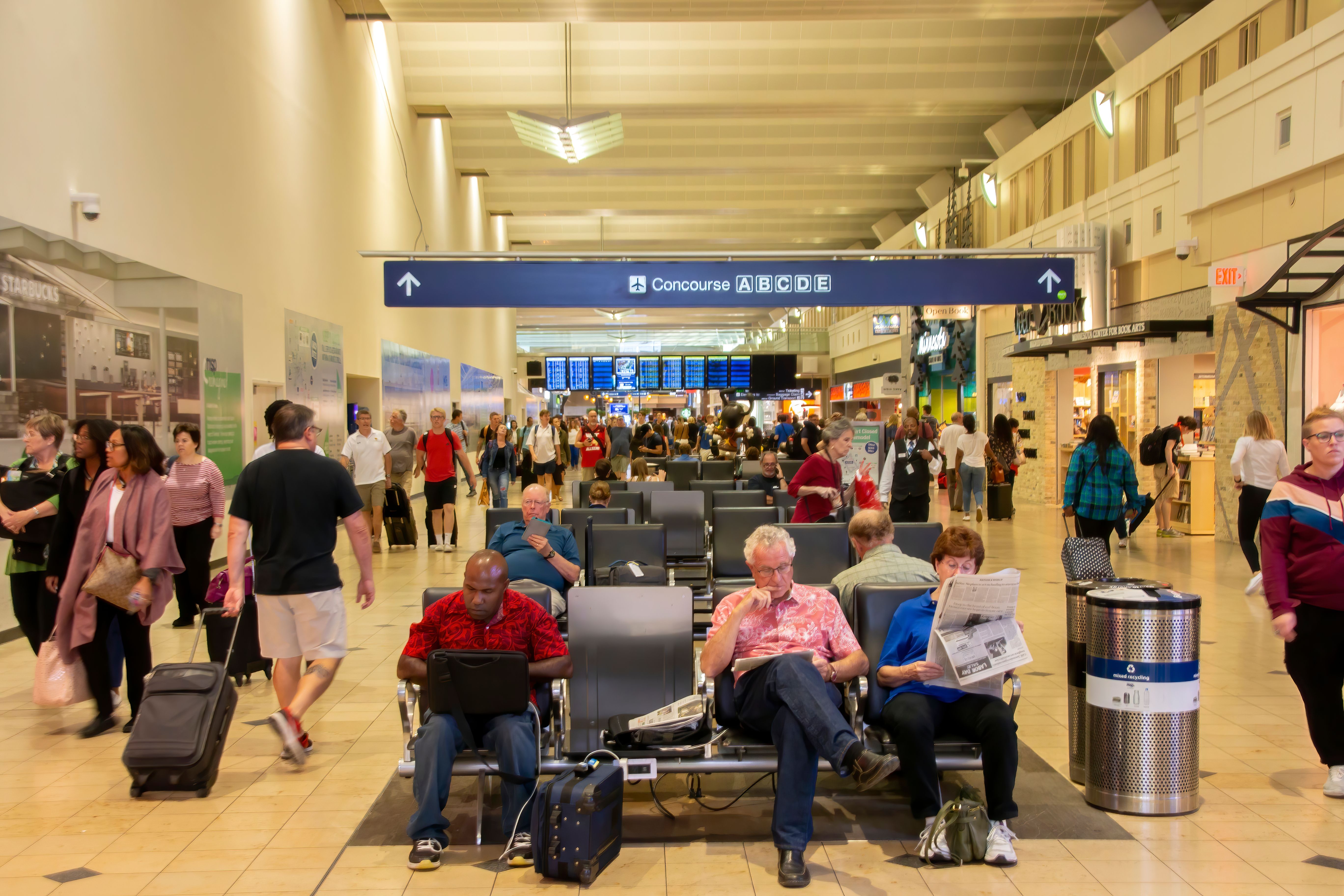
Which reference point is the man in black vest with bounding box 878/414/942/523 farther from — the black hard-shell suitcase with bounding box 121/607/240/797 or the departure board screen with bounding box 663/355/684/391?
the departure board screen with bounding box 663/355/684/391

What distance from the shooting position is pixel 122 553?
Result: 5.38 metres

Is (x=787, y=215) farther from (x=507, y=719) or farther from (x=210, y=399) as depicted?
(x=507, y=719)

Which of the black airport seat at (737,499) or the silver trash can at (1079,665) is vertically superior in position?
the black airport seat at (737,499)

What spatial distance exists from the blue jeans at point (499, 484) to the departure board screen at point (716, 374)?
21.8 metres

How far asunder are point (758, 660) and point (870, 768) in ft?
1.91

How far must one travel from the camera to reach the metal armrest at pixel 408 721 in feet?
12.8

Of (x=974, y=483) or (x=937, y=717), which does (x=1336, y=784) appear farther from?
(x=974, y=483)

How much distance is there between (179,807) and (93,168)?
6.02 meters

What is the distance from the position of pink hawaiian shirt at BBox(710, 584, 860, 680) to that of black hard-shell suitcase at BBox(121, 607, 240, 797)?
2.30m

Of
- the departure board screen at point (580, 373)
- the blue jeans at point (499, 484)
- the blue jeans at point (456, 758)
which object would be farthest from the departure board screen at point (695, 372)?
the blue jeans at point (456, 758)

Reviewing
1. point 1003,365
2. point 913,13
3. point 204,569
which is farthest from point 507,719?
point 1003,365

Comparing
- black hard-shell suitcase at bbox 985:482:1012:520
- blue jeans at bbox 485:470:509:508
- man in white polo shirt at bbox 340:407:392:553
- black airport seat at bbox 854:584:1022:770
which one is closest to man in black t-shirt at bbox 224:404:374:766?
black airport seat at bbox 854:584:1022:770

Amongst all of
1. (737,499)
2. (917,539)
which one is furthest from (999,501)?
(917,539)

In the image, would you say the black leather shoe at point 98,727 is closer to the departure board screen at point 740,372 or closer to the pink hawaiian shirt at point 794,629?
the pink hawaiian shirt at point 794,629
